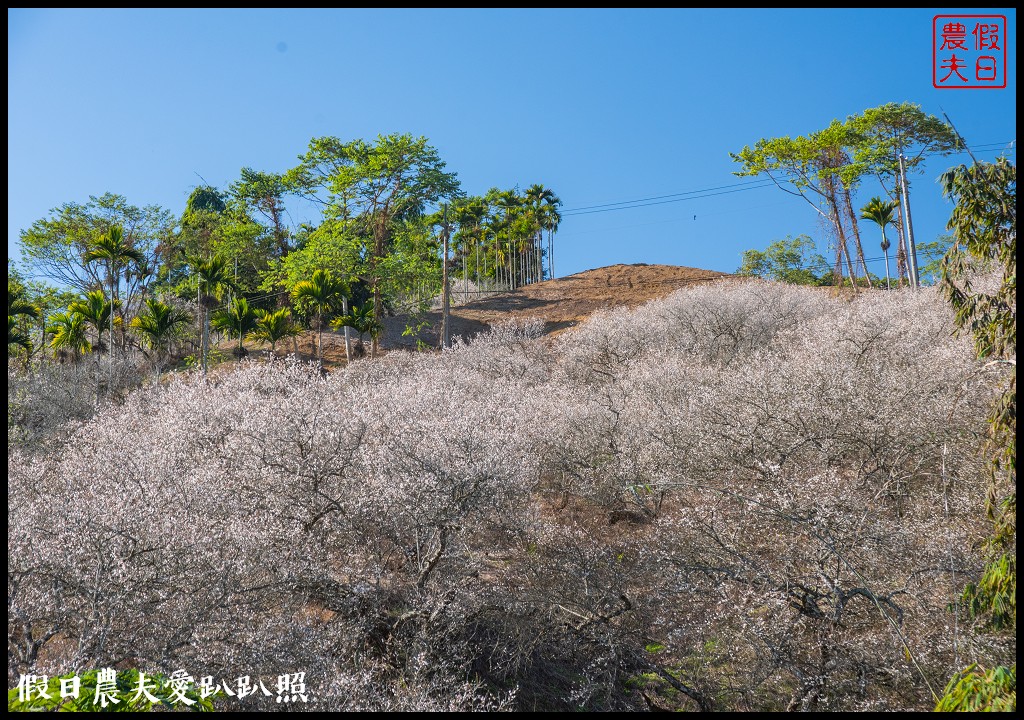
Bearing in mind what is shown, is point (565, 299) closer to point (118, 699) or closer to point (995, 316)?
point (995, 316)

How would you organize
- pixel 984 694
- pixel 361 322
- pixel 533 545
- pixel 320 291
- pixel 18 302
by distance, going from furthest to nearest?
pixel 18 302 < pixel 361 322 < pixel 320 291 < pixel 533 545 < pixel 984 694

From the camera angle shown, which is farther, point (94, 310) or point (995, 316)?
point (94, 310)

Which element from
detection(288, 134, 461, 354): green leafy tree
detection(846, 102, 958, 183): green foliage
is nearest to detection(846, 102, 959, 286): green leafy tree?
detection(846, 102, 958, 183): green foliage

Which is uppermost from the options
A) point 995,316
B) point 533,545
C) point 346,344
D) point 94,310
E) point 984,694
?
point 94,310

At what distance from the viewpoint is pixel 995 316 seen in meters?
7.45

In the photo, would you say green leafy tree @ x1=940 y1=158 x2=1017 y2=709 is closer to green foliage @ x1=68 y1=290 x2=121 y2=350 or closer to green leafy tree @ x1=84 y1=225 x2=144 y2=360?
green leafy tree @ x1=84 y1=225 x2=144 y2=360

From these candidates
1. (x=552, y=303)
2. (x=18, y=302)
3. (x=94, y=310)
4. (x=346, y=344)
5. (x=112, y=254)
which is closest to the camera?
(x=112, y=254)

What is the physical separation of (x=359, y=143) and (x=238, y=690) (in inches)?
1031

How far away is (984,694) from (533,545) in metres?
6.56

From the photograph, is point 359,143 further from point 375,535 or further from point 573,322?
point 375,535

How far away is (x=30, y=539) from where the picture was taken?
7.04 metres

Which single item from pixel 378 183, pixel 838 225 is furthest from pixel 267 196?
pixel 838 225

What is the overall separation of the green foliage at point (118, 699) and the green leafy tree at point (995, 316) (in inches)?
297

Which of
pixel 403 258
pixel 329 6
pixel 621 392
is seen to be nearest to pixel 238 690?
pixel 329 6
